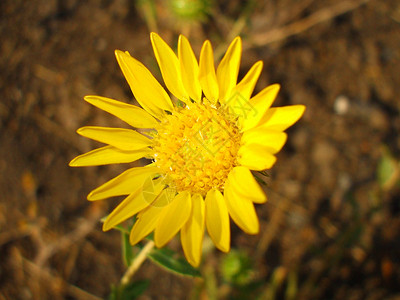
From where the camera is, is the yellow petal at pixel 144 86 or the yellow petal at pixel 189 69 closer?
the yellow petal at pixel 189 69

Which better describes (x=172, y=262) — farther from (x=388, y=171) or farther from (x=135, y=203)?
(x=388, y=171)

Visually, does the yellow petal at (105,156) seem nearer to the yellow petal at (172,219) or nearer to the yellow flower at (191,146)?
the yellow flower at (191,146)

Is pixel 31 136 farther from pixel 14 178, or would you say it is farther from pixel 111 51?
pixel 111 51

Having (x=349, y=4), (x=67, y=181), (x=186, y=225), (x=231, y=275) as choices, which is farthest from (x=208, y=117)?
(x=349, y=4)

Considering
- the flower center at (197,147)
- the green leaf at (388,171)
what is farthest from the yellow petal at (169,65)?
the green leaf at (388,171)

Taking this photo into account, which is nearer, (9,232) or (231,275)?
(231,275)

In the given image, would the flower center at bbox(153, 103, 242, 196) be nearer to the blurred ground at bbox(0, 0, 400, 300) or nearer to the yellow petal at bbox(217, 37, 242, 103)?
the yellow petal at bbox(217, 37, 242, 103)
